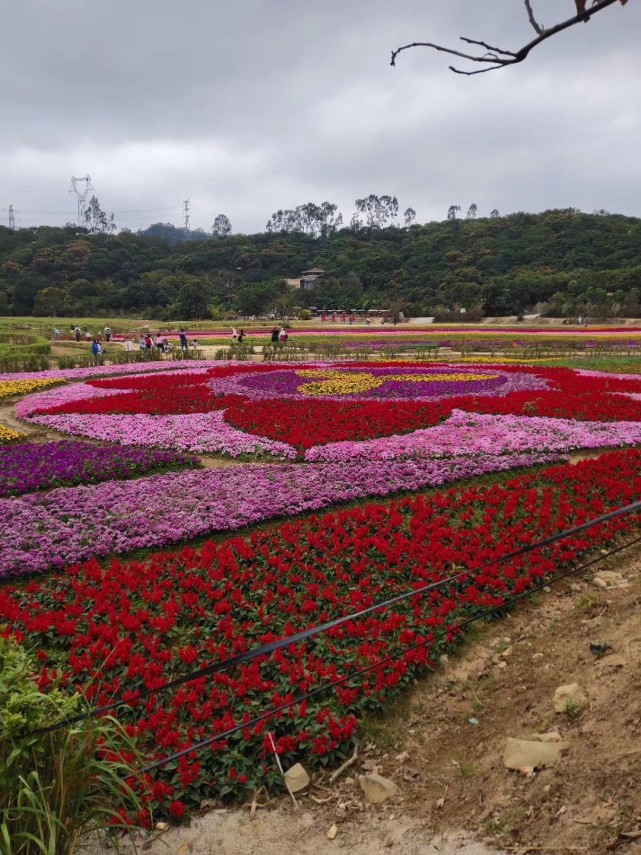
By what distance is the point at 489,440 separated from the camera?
37.3ft

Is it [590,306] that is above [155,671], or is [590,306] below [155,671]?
above

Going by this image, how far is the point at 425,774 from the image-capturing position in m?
3.91

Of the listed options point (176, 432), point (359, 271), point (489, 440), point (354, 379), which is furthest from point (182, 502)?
point (359, 271)

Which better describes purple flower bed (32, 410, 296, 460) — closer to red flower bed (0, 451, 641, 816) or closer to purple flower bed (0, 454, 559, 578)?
purple flower bed (0, 454, 559, 578)

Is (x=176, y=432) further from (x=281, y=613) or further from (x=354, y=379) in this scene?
(x=354, y=379)

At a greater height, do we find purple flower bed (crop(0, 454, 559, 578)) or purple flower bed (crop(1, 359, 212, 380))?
purple flower bed (crop(1, 359, 212, 380))

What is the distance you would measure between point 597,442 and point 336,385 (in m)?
9.12

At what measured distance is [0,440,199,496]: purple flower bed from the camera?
9805mm

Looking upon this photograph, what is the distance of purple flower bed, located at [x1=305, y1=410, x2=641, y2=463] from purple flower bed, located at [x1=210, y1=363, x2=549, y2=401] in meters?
4.15

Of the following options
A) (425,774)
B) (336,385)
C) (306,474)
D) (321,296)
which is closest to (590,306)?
(321,296)

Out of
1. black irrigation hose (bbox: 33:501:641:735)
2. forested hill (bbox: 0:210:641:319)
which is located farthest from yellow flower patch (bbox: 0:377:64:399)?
forested hill (bbox: 0:210:641:319)

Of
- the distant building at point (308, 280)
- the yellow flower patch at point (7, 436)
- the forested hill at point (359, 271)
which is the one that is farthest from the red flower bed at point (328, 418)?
the distant building at point (308, 280)

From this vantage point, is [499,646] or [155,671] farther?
[499,646]

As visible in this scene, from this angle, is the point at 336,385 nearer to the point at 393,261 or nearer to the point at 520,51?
the point at 520,51
